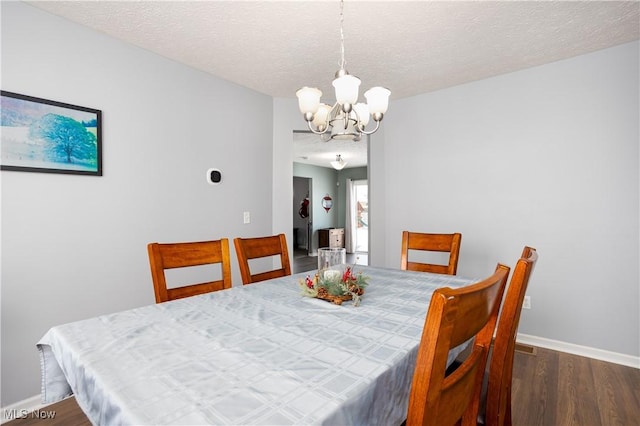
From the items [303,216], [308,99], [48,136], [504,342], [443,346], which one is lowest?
[504,342]

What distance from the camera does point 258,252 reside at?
1.82m

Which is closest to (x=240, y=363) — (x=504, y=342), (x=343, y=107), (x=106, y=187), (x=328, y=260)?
(x=328, y=260)

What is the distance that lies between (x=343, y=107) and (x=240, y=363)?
1.20 meters

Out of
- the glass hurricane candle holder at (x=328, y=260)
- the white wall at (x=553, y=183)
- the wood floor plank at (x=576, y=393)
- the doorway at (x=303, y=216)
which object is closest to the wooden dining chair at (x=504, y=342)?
the glass hurricane candle holder at (x=328, y=260)

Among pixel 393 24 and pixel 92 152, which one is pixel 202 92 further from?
pixel 393 24

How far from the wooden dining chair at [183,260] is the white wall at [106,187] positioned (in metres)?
0.92

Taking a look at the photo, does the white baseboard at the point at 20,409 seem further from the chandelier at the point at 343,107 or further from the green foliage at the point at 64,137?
the chandelier at the point at 343,107

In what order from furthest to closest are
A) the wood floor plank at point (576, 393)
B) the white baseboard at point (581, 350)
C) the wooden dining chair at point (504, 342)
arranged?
1. the white baseboard at point (581, 350)
2. the wood floor plank at point (576, 393)
3. the wooden dining chair at point (504, 342)

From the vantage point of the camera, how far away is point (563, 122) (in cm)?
258

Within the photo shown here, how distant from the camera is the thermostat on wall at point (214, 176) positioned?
2.77m

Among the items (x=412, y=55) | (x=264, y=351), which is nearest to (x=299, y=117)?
(x=412, y=55)

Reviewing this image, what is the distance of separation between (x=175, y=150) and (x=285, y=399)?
2.36 metres

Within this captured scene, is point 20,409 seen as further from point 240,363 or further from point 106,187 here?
point 240,363

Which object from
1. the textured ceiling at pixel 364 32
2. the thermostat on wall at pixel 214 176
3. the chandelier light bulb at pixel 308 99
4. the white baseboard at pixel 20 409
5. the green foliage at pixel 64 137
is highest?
the textured ceiling at pixel 364 32
